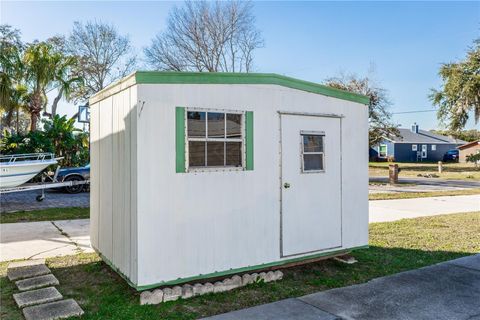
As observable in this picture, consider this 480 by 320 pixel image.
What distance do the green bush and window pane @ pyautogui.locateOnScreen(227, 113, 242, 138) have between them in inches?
452

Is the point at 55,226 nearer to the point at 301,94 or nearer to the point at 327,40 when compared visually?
the point at 301,94

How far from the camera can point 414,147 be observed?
4653 centimetres

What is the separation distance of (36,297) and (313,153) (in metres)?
3.70

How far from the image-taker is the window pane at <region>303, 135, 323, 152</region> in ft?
16.9

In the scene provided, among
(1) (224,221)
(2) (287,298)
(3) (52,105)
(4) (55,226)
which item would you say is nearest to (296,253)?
(2) (287,298)

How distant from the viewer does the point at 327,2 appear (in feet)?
40.1

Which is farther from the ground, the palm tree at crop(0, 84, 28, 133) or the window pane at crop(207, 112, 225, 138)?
the palm tree at crop(0, 84, 28, 133)

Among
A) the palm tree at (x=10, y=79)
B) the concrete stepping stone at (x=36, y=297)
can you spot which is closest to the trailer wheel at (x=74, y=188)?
the palm tree at (x=10, y=79)

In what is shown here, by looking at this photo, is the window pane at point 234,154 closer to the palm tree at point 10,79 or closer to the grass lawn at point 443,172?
the palm tree at point 10,79

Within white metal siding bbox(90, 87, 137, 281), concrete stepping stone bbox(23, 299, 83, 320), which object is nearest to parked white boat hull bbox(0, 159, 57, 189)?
white metal siding bbox(90, 87, 137, 281)

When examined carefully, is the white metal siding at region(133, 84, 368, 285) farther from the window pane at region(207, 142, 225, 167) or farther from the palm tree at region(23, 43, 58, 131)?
the palm tree at region(23, 43, 58, 131)

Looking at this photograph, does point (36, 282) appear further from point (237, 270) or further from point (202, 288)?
point (237, 270)

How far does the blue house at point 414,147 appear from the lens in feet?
149

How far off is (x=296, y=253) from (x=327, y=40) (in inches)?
535
